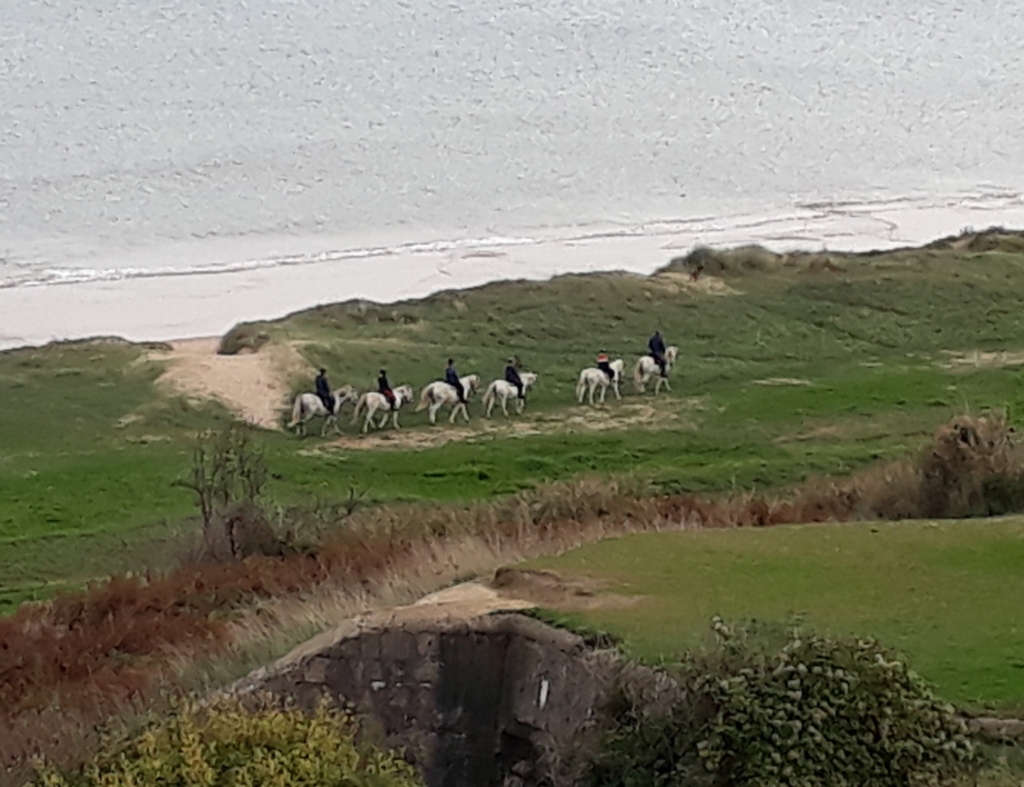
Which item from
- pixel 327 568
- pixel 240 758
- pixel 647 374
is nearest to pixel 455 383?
pixel 647 374

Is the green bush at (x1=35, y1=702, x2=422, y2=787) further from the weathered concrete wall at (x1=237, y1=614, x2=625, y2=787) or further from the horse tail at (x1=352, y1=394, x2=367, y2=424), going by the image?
the horse tail at (x1=352, y1=394, x2=367, y2=424)

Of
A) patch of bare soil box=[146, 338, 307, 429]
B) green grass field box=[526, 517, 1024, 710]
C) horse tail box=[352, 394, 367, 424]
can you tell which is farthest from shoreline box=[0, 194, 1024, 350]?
green grass field box=[526, 517, 1024, 710]

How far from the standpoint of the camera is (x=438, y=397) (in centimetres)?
3025

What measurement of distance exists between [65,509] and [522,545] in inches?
441

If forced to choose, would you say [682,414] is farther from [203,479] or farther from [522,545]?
[522,545]

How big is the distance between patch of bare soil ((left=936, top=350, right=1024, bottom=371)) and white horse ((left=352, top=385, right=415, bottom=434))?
963 cm

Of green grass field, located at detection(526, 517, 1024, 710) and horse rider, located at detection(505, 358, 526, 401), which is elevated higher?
green grass field, located at detection(526, 517, 1024, 710)

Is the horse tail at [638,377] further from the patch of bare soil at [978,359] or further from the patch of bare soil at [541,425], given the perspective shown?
the patch of bare soil at [978,359]

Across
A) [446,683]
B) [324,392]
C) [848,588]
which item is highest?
[848,588]

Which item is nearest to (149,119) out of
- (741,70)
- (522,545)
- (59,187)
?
(59,187)

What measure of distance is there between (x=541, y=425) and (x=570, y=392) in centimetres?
225

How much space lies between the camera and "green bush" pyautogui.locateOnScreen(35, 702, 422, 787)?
8477 mm

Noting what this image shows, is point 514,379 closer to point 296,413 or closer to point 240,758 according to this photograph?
point 296,413

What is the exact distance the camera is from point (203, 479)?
22.8 m
